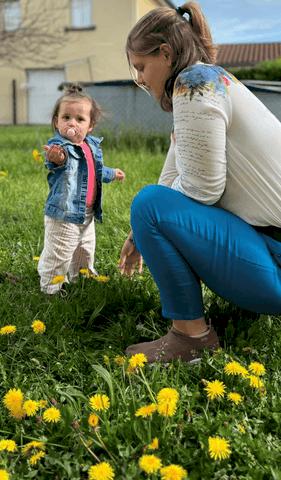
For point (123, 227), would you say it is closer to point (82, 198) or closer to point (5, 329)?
point (82, 198)

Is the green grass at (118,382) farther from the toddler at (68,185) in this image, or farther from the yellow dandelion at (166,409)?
the toddler at (68,185)

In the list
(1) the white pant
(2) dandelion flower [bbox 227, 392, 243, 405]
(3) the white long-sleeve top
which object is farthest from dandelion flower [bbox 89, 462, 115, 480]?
(1) the white pant

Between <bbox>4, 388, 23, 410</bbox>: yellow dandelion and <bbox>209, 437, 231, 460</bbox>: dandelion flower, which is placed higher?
<bbox>209, 437, 231, 460</bbox>: dandelion flower

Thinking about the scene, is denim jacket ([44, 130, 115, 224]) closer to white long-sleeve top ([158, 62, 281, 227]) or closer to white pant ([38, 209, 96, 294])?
white pant ([38, 209, 96, 294])

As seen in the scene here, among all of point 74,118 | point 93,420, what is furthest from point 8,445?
point 74,118

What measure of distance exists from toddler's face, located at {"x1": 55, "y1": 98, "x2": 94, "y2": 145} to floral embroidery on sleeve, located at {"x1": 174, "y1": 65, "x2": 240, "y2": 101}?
89cm

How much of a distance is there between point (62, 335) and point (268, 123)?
1.10 metres

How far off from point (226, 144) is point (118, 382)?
2.89 feet

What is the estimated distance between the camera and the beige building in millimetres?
16250

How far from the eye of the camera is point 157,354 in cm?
166

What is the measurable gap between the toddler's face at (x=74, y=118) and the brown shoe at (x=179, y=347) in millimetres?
1150

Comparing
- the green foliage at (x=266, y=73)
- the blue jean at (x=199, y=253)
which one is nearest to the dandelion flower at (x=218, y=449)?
the blue jean at (x=199, y=253)

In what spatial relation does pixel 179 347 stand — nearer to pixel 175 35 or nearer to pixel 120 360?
pixel 120 360

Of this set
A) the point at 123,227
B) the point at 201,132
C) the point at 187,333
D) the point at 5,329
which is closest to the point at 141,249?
the point at 187,333
